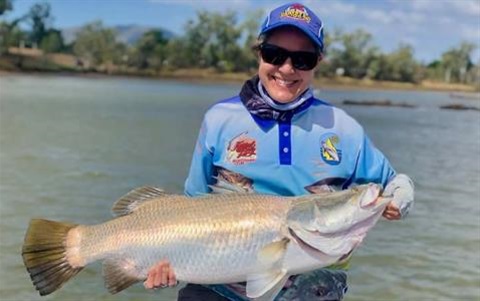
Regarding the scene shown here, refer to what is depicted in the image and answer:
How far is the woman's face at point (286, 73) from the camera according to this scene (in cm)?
381

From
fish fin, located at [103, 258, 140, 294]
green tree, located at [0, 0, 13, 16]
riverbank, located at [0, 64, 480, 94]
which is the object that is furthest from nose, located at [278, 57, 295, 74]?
green tree, located at [0, 0, 13, 16]

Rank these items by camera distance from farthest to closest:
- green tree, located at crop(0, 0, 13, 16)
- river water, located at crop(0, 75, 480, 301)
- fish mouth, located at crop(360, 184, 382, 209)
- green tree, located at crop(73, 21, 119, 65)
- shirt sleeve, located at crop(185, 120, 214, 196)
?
green tree, located at crop(73, 21, 119, 65) < green tree, located at crop(0, 0, 13, 16) < river water, located at crop(0, 75, 480, 301) < shirt sleeve, located at crop(185, 120, 214, 196) < fish mouth, located at crop(360, 184, 382, 209)

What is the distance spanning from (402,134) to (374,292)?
80.2 feet

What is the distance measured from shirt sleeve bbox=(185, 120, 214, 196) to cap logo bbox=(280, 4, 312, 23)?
0.73 metres

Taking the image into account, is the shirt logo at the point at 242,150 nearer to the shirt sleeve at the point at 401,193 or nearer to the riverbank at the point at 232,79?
the shirt sleeve at the point at 401,193

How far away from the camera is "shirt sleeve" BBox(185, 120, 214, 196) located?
3951mm

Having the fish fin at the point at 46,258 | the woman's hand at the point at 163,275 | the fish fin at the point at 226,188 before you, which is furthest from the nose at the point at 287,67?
the fish fin at the point at 46,258

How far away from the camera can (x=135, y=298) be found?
25.4 feet

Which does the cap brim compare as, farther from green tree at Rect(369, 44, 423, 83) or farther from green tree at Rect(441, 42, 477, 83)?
green tree at Rect(441, 42, 477, 83)

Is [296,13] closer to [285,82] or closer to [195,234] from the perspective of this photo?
[285,82]

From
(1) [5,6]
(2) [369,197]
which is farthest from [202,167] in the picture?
(1) [5,6]

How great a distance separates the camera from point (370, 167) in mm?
3842

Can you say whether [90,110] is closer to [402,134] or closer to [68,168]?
[402,134]

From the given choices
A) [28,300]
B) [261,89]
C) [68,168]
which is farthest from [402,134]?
[261,89]
